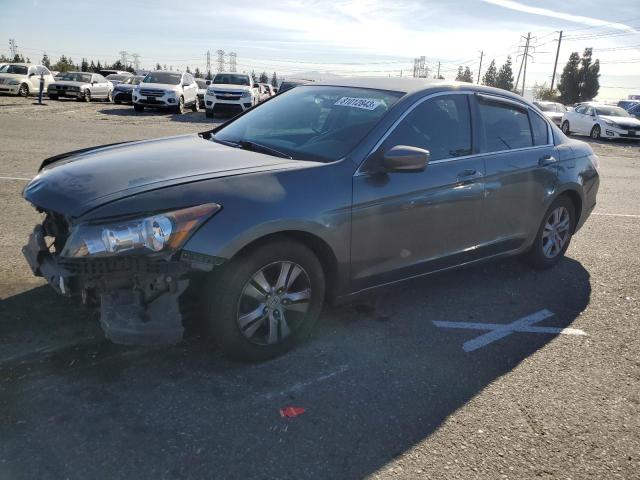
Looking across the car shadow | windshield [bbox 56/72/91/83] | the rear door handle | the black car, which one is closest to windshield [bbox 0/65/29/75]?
windshield [bbox 56/72/91/83]

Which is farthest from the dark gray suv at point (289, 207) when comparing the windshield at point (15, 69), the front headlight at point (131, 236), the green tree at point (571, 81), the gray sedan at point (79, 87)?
the green tree at point (571, 81)

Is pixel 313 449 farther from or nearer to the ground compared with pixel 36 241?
nearer to the ground

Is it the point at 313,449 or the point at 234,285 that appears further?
the point at 234,285

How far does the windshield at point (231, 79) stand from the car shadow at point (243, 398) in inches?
811

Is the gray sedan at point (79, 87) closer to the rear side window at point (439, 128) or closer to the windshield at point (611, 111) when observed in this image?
the windshield at point (611, 111)

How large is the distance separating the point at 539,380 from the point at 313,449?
1575mm

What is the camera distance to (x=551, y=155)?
16.5 feet

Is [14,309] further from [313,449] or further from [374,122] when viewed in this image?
[374,122]

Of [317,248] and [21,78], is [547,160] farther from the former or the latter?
[21,78]

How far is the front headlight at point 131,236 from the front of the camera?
281 cm

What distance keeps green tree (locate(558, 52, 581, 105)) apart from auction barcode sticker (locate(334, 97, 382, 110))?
7055cm

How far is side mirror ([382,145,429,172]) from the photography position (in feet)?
11.4

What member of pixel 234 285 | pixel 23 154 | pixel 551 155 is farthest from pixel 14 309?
pixel 23 154

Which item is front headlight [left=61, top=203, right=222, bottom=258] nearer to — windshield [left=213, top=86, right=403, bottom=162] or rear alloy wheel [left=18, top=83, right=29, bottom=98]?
windshield [left=213, top=86, right=403, bottom=162]
